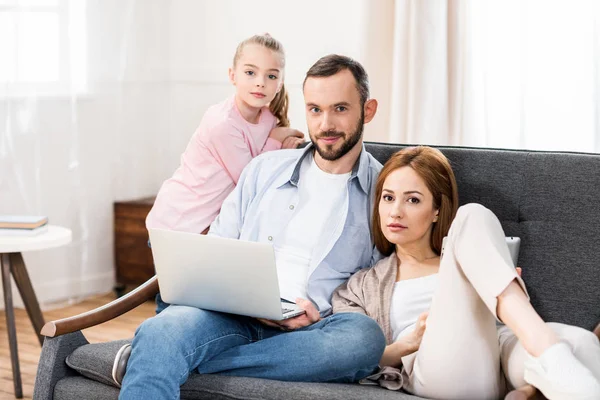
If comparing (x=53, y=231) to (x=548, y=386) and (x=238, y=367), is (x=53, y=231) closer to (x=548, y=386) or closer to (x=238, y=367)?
(x=238, y=367)

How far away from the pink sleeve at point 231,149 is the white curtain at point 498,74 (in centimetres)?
138

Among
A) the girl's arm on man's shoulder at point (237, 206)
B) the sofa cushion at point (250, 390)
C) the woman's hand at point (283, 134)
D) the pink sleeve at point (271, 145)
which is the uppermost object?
the woman's hand at point (283, 134)

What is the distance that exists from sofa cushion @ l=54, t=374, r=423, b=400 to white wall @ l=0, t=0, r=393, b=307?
2160mm

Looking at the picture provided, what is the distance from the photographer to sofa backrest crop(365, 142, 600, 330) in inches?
90.9

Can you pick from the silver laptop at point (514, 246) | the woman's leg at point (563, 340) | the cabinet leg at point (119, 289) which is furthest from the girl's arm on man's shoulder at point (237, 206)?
the cabinet leg at point (119, 289)

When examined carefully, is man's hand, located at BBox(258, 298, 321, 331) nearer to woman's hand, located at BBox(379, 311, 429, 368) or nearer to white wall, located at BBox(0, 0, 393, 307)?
woman's hand, located at BBox(379, 311, 429, 368)

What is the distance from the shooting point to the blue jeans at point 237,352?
2084 millimetres

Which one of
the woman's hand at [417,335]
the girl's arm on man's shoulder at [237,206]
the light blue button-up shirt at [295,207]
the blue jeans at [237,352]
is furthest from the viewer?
the girl's arm on man's shoulder at [237,206]

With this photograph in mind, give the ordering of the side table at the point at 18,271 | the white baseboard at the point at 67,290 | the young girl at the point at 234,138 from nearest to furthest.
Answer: the young girl at the point at 234,138
the side table at the point at 18,271
the white baseboard at the point at 67,290

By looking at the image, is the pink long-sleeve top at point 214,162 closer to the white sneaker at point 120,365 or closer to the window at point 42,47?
the white sneaker at point 120,365

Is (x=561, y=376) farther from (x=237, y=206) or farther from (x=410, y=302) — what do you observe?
(x=237, y=206)

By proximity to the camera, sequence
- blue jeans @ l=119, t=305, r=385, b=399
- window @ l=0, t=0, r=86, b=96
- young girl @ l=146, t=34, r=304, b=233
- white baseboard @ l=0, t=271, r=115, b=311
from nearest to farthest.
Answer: blue jeans @ l=119, t=305, r=385, b=399 → young girl @ l=146, t=34, r=304, b=233 → window @ l=0, t=0, r=86, b=96 → white baseboard @ l=0, t=271, r=115, b=311

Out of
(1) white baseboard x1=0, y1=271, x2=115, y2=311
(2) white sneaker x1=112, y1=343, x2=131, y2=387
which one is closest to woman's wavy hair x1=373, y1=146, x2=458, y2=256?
(2) white sneaker x1=112, y1=343, x2=131, y2=387

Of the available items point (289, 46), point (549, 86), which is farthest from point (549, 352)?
point (289, 46)
